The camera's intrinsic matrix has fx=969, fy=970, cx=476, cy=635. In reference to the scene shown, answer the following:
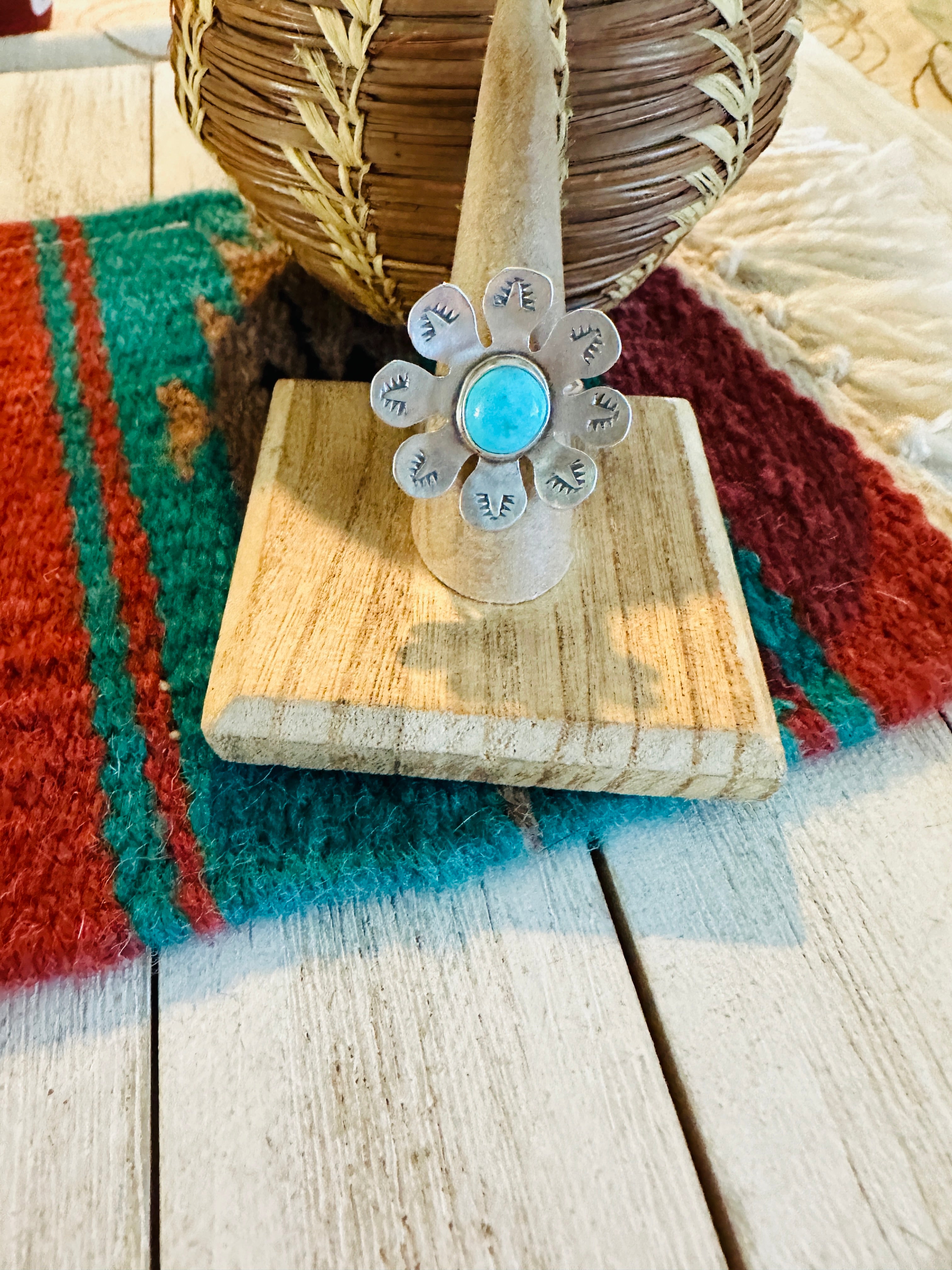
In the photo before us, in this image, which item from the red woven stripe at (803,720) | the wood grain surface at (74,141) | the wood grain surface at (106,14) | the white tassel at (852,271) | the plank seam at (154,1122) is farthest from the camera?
the wood grain surface at (106,14)

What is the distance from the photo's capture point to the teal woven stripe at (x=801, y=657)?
42 centimetres

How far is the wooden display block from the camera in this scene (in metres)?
0.35

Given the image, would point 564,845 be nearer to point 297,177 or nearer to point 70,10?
point 297,177

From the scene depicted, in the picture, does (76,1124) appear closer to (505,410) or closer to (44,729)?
(44,729)

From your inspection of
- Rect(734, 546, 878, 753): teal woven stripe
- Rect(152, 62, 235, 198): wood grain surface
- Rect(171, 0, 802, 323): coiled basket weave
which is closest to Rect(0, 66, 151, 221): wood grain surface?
Rect(152, 62, 235, 198): wood grain surface

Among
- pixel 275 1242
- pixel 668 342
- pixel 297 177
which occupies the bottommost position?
pixel 275 1242

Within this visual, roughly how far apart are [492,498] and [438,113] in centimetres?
15

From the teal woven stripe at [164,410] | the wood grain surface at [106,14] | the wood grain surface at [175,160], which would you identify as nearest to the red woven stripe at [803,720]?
the teal woven stripe at [164,410]

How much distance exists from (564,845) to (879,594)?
208 millimetres

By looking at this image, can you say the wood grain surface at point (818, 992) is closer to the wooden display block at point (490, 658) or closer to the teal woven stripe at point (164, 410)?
the wooden display block at point (490, 658)

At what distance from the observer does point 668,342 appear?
0.58 metres

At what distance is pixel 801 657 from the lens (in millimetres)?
445

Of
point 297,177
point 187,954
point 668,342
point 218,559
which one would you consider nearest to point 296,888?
point 187,954

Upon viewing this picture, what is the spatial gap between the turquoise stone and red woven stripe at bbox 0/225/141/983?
0.67 feet
